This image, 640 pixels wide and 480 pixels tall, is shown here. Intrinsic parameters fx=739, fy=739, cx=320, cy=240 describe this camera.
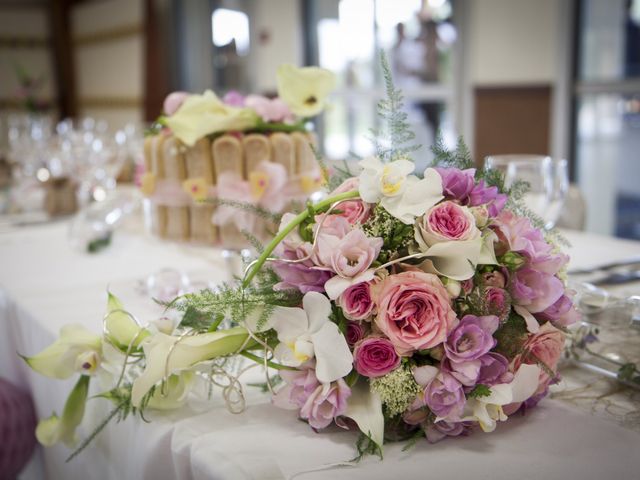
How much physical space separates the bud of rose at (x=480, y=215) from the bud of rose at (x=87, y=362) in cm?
46

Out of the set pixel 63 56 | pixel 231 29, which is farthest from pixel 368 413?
pixel 63 56

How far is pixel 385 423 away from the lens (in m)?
0.77

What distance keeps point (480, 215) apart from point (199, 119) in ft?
2.39

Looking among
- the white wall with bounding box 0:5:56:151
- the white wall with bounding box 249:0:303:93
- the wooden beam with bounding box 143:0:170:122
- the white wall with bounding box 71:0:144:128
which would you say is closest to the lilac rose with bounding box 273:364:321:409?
the white wall with bounding box 249:0:303:93

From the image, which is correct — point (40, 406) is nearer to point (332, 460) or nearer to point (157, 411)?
point (157, 411)

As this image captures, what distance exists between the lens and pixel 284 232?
0.78 meters

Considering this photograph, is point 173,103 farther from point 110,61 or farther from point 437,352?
point 110,61

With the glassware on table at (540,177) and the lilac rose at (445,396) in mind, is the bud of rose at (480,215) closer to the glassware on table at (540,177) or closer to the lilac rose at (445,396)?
the lilac rose at (445,396)

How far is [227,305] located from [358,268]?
0.48 feet

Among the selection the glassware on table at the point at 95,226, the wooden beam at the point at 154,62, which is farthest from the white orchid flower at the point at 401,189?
the wooden beam at the point at 154,62

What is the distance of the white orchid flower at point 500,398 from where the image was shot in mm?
739

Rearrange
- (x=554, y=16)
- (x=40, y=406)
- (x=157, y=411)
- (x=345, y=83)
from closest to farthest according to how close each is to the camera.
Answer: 1. (x=157, y=411)
2. (x=40, y=406)
3. (x=554, y=16)
4. (x=345, y=83)

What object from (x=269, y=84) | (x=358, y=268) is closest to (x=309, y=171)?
(x=358, y=268)

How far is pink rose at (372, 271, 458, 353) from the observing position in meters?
0.71
